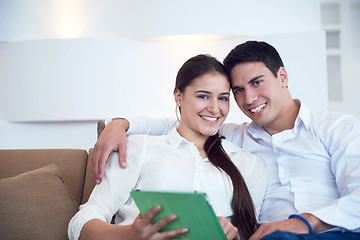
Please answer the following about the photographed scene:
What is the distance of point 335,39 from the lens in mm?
5117

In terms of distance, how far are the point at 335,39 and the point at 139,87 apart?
111 inches

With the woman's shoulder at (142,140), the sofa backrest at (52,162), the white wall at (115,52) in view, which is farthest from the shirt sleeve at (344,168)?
the white wall at (115,52)

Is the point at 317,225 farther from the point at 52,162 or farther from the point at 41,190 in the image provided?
the point at 52,162

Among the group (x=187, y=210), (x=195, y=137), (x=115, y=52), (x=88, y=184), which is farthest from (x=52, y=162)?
(x=115, y=52)

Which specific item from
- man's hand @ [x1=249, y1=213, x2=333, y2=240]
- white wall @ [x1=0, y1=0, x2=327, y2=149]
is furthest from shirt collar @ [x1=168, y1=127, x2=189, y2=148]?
white wall @ [x1=0, y1=0, x2=327, y2=149]

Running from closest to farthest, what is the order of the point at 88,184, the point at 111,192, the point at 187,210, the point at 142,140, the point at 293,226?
the point at 187,210
the point at 293,226
the point at 111,192
the point at 142,140
the point at 88,184

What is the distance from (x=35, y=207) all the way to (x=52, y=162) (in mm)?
420

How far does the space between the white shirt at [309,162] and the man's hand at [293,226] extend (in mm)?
105

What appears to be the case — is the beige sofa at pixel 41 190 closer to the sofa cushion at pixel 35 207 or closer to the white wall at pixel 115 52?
the sofa cushion at pixel 35 207

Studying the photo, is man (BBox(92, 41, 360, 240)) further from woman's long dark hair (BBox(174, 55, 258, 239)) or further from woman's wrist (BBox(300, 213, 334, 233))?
woman's long dark hair (BBox(174, 55, 258, 239))

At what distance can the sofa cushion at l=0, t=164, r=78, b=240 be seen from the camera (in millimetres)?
1504

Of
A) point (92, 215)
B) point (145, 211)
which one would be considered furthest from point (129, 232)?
point (92, 215)

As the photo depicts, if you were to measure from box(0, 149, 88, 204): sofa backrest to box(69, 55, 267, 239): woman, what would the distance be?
1.64 feet

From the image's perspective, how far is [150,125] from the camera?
6.09 feet
